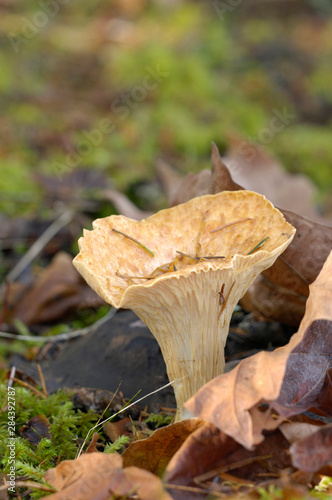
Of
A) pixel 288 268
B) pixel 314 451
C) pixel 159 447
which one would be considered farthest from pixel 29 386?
pixel 314 451

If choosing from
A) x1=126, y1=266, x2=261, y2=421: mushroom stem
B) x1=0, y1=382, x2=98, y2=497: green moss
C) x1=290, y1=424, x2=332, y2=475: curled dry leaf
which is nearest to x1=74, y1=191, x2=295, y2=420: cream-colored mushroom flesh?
x1=126, y1=266, x2=261, y2=421: mushroom stem

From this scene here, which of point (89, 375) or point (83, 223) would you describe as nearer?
point (89, 375)

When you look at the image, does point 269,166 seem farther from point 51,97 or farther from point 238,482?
point 51,97

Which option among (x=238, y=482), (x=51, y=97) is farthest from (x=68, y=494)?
(x=51, y=97)

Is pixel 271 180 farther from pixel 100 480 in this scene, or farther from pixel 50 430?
pixel 100 480

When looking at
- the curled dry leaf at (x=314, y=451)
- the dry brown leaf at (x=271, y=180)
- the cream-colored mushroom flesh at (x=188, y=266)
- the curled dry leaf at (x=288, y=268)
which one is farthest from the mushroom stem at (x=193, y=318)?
the dry brown leaf at (x=271, y=180)

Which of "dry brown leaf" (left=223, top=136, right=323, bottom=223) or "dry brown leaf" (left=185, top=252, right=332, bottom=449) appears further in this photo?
"dry brown leaf" (left=223, top=136, right=323, bottom=223)

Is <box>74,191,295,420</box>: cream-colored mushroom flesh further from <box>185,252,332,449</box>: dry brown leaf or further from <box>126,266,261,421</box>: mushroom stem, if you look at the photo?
<box>185,252,332,449</box>: dry brown leaf
